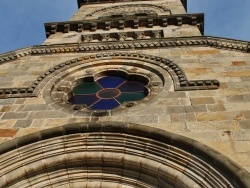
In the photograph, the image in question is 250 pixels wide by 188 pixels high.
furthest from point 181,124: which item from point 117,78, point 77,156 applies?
point 117,78

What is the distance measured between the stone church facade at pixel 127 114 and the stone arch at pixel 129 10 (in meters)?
8.83

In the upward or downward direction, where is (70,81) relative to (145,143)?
upward

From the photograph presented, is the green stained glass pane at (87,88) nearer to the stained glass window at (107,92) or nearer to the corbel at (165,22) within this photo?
the stained glass window at (107,92)

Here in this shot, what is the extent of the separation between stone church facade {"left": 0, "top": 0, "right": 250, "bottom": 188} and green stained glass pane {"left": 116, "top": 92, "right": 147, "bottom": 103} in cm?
3

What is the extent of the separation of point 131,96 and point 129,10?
12.5m

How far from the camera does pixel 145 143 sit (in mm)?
6777

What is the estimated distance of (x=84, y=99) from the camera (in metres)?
9.35

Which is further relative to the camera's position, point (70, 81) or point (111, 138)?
point (70, 81)

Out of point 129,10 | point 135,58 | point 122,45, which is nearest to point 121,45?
point 122,45

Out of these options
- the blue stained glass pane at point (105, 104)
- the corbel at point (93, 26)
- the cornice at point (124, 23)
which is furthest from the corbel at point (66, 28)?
the blue stained glass pane at point (105, 104)

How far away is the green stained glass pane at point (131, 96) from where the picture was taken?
909cm

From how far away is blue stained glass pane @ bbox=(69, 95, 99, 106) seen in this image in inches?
361

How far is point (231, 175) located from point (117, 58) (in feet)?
18.6

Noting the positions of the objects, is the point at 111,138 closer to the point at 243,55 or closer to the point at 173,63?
the point at 173,63
